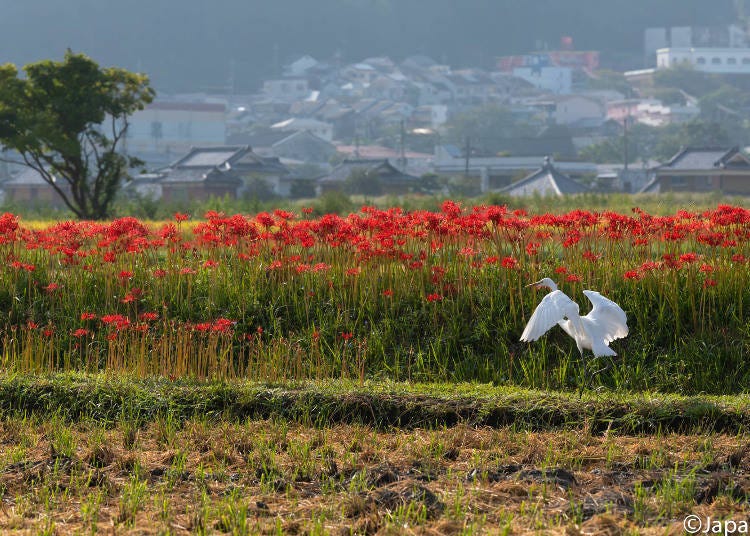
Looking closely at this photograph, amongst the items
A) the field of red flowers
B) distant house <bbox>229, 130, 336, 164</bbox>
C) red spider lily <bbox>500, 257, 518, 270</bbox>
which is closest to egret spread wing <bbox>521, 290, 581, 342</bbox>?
the field of red flowers

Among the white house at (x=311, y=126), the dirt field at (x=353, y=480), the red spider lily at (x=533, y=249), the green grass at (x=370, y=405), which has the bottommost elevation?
the dirt field at (x=353, y=480)

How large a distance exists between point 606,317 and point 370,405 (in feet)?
4.34

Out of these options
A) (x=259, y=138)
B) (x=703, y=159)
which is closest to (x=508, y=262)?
(x=703, y=159)

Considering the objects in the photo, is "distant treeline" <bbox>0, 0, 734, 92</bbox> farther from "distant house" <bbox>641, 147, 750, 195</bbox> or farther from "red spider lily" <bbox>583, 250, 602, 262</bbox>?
"red spider lily" <bbox>583, 250, 602, 262</bbox>

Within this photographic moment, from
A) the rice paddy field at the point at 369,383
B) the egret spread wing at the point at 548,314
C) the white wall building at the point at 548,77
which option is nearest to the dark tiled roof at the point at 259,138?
the white wall building at the point at 548,77

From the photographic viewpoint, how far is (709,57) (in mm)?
99875

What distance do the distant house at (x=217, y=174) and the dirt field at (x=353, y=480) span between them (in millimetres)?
32487

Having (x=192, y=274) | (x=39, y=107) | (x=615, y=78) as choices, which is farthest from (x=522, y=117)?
(x=192, y=274)

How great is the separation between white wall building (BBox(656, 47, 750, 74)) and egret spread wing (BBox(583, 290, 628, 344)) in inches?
3817

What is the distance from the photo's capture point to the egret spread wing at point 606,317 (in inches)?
231

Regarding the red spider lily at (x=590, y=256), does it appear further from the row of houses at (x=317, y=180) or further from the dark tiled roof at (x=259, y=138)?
the dark tiled roof at (x=259, y=138)

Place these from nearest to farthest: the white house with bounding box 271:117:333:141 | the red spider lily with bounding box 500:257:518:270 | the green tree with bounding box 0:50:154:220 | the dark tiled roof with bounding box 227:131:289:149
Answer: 1. the red spider lily with bounding box 500:257:518:270
2. the green tree with bounding box 0:50:154:220
3. the dark tiled roof with bounding box 227:131:289:149
4. the white house with bounding box 271:117:333:141

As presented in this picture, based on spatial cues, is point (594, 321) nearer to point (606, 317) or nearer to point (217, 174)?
point (606, 317)

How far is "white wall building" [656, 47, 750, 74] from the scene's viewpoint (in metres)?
98.8
